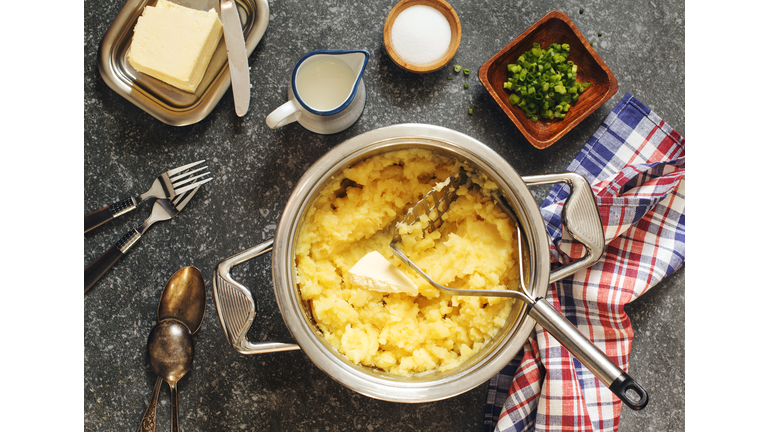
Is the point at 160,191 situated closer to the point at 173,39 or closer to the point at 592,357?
the point at 173,39

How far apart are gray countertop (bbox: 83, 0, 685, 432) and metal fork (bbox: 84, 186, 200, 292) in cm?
3

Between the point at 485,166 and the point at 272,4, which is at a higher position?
the point at 272,4

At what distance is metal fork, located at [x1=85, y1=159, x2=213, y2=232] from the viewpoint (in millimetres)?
1509

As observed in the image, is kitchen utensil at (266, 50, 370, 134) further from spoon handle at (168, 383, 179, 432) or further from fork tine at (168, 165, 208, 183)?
spoon handle at (168, 383, 179, 432)

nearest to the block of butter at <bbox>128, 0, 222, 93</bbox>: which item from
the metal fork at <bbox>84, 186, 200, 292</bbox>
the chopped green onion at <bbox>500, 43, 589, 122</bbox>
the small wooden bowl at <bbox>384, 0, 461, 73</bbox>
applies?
the metal fork at <bbox>84, 186, 200, 292</bbox>

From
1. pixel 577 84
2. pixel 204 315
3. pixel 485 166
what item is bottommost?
pixel 204 315

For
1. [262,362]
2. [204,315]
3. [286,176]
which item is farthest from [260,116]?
[262,362]

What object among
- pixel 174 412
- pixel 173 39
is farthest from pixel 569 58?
pixel 174 412

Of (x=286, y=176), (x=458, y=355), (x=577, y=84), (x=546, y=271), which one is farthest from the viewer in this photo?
(x=286, y=176)

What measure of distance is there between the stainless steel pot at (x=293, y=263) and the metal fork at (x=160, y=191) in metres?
0.45

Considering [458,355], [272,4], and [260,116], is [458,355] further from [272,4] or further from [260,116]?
[272,4]

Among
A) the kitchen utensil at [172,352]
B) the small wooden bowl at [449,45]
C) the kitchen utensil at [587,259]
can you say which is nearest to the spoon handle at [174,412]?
the kitchen utensil at [172,352]

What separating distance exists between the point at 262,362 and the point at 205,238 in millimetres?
483

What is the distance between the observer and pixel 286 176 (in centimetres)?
156
